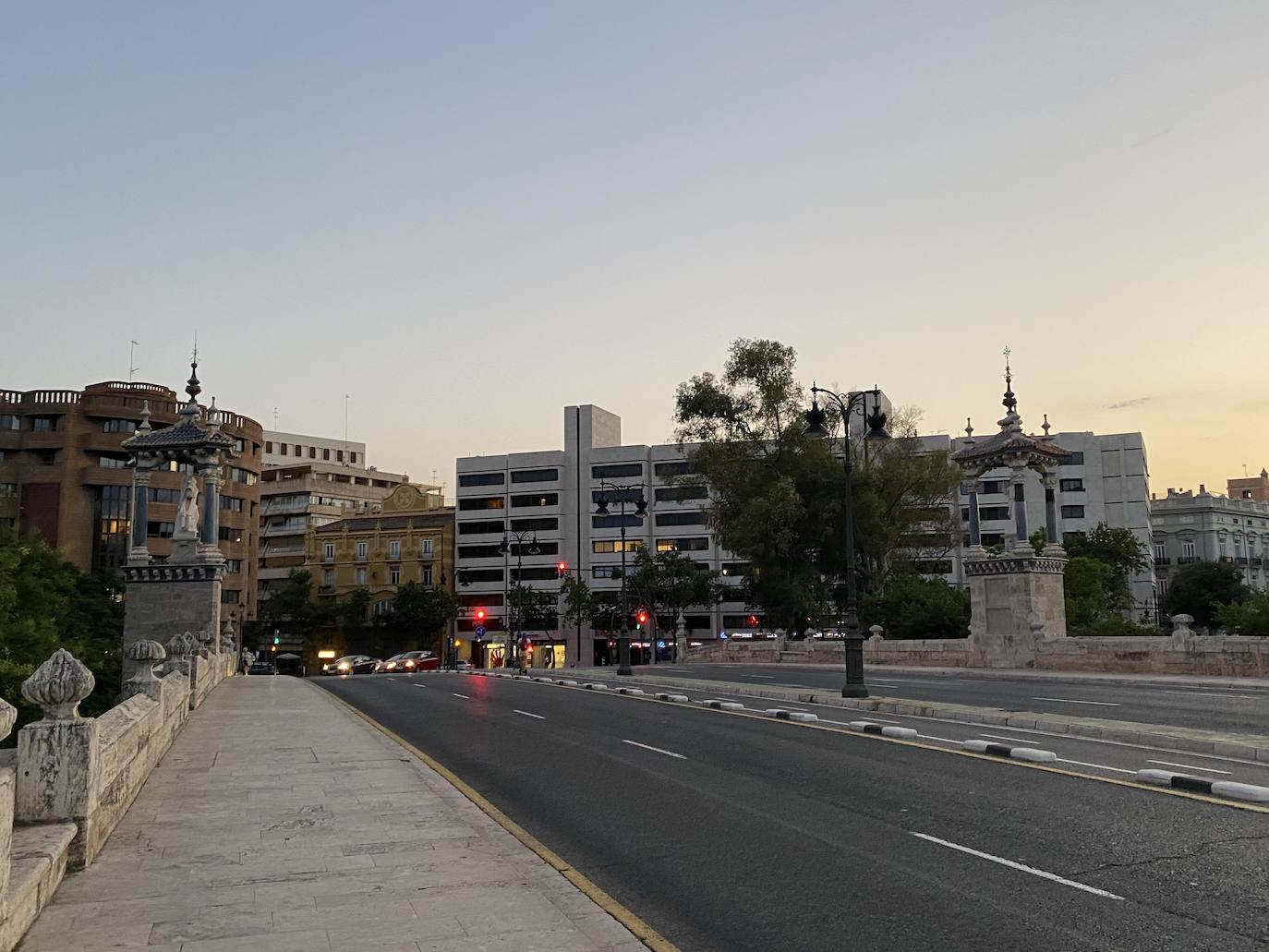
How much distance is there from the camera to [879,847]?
8.45 m

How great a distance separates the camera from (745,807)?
1033 cm

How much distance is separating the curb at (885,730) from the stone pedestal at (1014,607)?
21576 mm

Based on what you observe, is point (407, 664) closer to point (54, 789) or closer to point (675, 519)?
point (675, 519)

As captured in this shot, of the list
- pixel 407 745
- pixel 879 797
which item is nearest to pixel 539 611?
pixel 407 745

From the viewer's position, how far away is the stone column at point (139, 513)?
39.3 m

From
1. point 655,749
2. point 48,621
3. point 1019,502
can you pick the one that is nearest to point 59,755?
point 655,749

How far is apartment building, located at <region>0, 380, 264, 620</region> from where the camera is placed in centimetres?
7856

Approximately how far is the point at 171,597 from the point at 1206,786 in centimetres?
3675

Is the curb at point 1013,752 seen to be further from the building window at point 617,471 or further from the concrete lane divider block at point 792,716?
the building window at point 617,471

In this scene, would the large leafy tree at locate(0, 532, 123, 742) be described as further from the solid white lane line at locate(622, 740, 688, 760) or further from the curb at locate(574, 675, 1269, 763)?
the curb at locate(574, 675, 1269, 763)

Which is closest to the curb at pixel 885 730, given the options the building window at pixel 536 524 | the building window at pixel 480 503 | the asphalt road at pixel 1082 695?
the asphalt road at pixel 1082 695

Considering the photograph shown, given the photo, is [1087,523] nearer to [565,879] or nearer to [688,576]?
[688,576]

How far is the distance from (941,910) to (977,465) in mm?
37834

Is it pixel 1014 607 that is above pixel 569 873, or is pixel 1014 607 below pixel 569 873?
above
